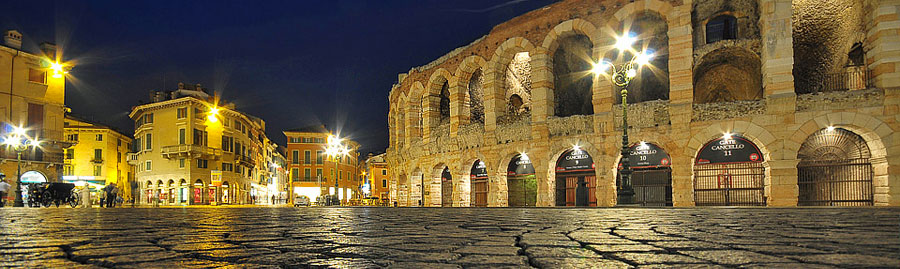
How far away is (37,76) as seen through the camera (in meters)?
41.0

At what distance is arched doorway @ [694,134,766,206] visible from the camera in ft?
74.8

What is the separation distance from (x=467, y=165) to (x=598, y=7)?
34.9 ft

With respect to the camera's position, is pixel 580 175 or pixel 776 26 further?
pixel 580 175

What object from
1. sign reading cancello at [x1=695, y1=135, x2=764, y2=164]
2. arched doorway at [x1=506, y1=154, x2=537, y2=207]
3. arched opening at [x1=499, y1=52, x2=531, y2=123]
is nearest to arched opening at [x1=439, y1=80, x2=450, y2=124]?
arched opening at [x1=499, y1=52, x2=531, y2=123]

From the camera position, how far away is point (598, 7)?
86.4 feet

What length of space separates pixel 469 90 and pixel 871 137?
61.0ft

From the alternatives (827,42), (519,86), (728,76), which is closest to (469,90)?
(519,86)

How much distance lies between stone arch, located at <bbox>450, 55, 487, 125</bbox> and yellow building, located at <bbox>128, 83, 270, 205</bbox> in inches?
990

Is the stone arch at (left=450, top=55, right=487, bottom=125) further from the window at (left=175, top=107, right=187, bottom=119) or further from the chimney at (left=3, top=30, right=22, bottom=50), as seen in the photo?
the chimney at (left=3, top=30, right=22, bottom=50)

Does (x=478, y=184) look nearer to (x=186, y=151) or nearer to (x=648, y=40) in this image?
(x=648, y=40)

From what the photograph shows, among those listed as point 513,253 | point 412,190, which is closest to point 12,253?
point 513,253

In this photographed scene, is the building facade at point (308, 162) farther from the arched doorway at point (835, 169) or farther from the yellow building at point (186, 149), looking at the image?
the arched doorway at point (835, 169)

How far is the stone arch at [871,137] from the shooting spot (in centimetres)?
2066

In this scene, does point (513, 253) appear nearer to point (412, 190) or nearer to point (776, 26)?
point (776, 26)
